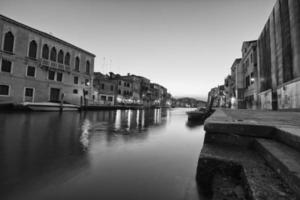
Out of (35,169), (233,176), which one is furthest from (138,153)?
(233,176)

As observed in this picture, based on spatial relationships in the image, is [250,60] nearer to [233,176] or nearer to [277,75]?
[277,75]

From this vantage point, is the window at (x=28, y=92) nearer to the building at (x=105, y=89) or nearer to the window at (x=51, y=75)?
the window at (x=51, y=75)

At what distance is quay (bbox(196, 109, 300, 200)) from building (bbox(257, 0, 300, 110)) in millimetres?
13229

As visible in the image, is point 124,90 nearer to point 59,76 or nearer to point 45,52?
point 59,76

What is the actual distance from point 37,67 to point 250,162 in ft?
92.9

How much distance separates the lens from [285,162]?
4.79 ft

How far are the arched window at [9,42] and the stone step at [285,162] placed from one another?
28298mm

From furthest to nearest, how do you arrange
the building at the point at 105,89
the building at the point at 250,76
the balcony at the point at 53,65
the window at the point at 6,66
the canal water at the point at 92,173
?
the building at the point at 105,89 → the balcony at the point at 53,65 → the building at the point at 250,76 → the window at the point at 6,66 → the canal water at the point at 92,173

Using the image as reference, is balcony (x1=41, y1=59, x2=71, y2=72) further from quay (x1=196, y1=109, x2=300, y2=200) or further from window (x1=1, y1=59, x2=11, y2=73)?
quay (x1=196, y1=109, x2=300, y2=200)

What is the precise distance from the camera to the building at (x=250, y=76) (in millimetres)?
21859

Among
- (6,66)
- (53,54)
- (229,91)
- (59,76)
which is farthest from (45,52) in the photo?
(229,91)

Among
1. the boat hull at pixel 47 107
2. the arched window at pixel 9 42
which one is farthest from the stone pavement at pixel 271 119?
the arched window at pixel 9 42

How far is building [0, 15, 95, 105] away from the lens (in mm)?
18922

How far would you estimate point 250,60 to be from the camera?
24.2 m
